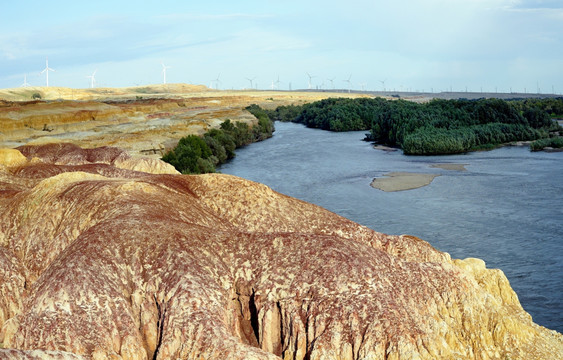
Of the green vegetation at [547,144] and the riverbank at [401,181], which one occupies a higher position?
the green vegetation at [547,144]

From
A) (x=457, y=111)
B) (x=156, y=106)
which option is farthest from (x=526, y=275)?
(x=156, y=106)

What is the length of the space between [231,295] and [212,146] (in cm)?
5792

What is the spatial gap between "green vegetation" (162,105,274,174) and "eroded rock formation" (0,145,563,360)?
3477 centimetres

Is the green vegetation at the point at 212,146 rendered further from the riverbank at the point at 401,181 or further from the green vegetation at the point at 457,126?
the green vegetation at the point at 457,126

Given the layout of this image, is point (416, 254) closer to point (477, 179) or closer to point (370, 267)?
point (370, 267)

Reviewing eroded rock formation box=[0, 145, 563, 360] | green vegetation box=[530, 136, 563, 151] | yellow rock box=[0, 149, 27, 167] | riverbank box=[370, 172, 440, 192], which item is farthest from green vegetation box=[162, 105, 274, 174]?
green vegetation box=[530, 136, 563, 151]

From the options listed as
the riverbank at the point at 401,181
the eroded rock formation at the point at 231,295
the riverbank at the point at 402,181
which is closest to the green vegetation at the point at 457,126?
the riverbank at the point at 402,181

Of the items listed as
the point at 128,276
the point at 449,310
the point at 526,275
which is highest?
the point at 128,276

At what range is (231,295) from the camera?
359 inches

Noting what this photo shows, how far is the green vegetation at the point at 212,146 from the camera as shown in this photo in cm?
4947

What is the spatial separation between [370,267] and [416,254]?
222 cm

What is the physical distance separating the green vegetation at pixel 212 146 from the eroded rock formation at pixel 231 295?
1369 inches

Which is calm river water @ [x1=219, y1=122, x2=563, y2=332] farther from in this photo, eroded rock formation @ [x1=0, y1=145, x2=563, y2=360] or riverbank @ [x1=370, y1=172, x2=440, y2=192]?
eroded rock formation @ [x1=0, y1=145, x2=563, y2=360]

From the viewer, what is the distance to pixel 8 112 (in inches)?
2672
